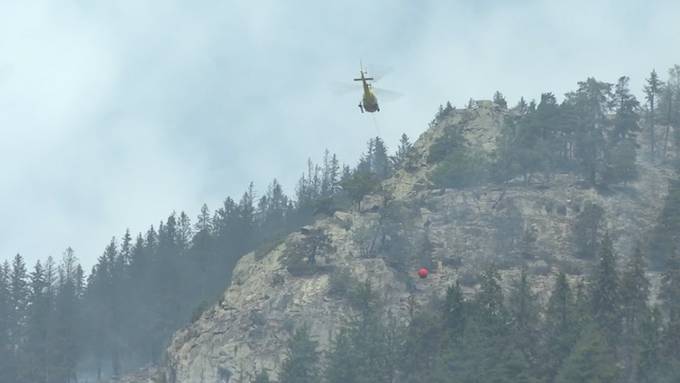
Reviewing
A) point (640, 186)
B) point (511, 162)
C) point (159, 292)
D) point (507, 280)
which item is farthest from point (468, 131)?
point (159, 292)

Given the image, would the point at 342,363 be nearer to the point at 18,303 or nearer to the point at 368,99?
the point at 368,99

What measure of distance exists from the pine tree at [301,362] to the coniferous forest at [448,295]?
0.15 metres

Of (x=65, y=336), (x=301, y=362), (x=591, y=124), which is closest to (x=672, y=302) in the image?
(x=301, y=362)

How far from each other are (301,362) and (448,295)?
13.3 m

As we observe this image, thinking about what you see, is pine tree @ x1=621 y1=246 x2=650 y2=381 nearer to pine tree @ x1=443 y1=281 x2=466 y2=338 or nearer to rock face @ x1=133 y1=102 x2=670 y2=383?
pine tree @ x1=443 y1=281 x2=466 y2=338

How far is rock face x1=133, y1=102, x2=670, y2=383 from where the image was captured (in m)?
115

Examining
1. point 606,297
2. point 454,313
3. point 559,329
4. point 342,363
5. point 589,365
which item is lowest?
point 589,365

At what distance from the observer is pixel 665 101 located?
148 metres

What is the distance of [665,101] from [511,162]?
2583 cm

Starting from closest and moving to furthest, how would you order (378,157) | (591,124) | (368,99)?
(368,99), (591,124), (378,157)

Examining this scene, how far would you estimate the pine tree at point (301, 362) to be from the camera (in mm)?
101562

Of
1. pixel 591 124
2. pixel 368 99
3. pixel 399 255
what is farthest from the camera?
pixel 591 124

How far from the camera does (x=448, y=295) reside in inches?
3976

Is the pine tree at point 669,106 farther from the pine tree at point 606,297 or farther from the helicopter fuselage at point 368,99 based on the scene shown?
the helicopter fuselage at point 368,99
